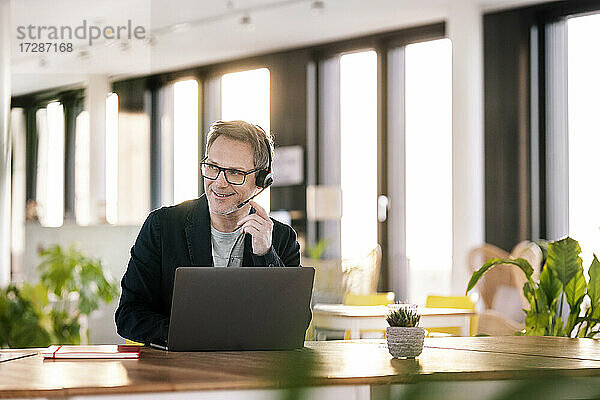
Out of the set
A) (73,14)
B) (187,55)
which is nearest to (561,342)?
(73,14)

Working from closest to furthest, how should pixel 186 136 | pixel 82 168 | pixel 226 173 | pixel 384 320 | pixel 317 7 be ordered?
1. pixel 226 173
2. pixel 384 320
3. pixel 82 168
4. pixel 317 7
5. pixel 186 136

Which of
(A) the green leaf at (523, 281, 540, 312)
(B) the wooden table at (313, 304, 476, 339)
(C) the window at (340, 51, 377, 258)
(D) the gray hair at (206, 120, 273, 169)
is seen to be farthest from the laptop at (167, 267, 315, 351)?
(C) the window at (340, 51, 377, 258)

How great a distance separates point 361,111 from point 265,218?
676 cm

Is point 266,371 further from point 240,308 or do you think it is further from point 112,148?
point 112,148

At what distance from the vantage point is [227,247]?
111 inches

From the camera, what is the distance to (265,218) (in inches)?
107

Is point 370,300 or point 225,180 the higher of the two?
point 225,180

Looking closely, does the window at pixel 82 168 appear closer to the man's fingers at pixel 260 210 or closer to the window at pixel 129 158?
the window at pixel 129 158

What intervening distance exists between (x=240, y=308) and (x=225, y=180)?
68 cm

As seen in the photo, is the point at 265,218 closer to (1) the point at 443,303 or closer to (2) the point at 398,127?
(1) the point at 443,303

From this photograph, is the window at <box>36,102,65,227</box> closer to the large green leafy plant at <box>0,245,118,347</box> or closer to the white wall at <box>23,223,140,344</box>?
the white wall at <box>23,223,140,344</box>

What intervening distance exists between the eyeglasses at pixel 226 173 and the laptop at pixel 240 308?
63 cm

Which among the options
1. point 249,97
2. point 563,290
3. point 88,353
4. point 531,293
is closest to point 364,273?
point 249,97

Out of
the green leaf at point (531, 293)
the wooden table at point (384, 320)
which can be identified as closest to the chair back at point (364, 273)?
the wooden table at point (384, 320)
